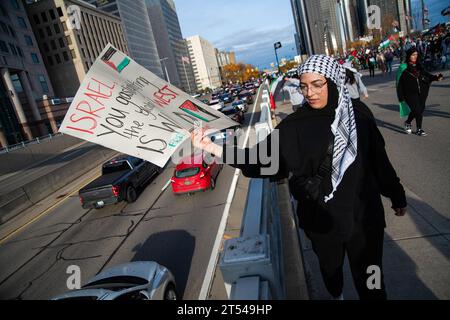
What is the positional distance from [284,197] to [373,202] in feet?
12.1

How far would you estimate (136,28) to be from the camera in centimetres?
13312

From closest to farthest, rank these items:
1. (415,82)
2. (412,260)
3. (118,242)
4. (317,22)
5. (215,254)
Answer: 1. (412,260)
2. (215,254)
3. (118,242)
4. (415,82)
5. (317,22)

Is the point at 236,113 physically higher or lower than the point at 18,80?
lower

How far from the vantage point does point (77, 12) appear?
76625 mm

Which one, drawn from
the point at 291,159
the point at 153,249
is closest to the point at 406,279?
the point at 291,159

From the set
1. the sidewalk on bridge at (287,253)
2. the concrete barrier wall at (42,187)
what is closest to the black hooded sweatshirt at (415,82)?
the sidewalk on bridge at (287,253)

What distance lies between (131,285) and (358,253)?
128 inches

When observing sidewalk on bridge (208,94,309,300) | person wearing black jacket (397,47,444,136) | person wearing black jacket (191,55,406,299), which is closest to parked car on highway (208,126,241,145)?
sidewalk on bridge (208,94,309,300)

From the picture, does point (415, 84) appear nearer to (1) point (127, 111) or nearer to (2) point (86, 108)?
(1) point (127, 111)

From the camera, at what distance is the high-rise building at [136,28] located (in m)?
122

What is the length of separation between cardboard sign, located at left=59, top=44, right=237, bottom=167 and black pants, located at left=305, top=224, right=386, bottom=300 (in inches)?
60.1

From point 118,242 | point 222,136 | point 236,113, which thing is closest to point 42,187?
point 222,136
